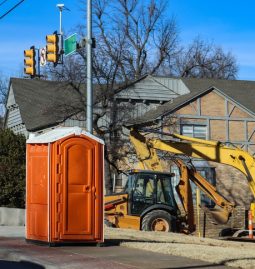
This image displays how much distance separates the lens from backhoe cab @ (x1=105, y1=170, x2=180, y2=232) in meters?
20.6

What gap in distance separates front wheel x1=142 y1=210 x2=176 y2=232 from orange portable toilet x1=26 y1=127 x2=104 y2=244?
24.6 ft

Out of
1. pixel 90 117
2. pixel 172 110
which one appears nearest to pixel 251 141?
pixel 172 110

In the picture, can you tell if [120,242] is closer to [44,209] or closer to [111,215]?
[44,209]

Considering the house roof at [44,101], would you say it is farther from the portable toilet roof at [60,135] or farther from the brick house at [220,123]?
the portable toilet roof at [60,135]

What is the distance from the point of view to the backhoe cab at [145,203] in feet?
67.6

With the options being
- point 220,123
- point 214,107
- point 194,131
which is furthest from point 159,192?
point 214,107

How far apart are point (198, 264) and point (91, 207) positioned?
10.8 ft

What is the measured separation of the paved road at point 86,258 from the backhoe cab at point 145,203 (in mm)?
7291

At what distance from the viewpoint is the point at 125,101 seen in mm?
34406

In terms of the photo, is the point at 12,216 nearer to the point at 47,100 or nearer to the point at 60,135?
the point at 60,135

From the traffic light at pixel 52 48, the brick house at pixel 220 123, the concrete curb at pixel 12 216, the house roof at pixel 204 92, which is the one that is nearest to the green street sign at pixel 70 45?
the traffic light at pixel 52 48

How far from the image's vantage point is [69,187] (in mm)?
12695

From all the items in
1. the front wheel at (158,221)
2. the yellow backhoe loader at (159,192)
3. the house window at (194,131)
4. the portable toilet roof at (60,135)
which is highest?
the house window at (194,131)

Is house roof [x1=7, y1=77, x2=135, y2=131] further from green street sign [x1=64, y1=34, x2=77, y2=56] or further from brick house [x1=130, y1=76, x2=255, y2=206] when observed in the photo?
green street sign [x1=64, y1=34, x2=77, y2=56]
